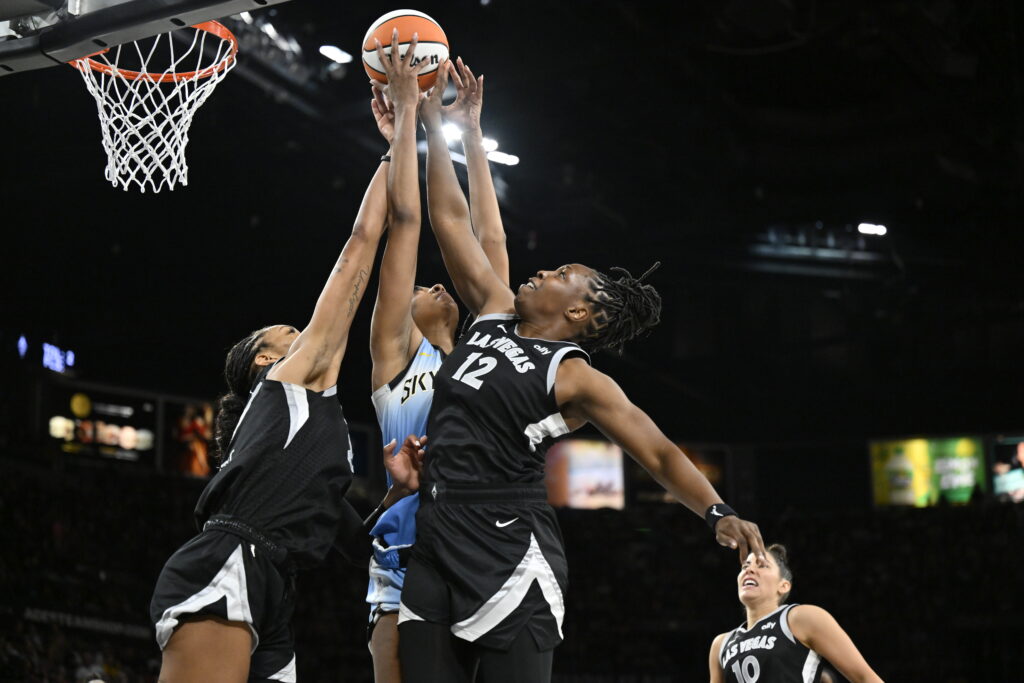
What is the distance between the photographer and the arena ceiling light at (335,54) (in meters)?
10.8

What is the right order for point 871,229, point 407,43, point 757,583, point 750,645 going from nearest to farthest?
point 407,43, point 750,645, point 757,583, point 871,229

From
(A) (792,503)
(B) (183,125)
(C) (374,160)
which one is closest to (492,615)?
(B) (183,125)

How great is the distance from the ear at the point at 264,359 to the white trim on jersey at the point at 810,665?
355 cm

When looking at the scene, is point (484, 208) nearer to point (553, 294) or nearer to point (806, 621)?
point (553, 294)

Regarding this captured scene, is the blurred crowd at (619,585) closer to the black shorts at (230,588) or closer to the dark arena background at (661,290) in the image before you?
the dark arena background at (661,290)

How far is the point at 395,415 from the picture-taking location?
13.1 ft

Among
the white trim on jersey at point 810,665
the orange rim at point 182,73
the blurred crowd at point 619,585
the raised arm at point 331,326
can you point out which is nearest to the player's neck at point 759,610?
the white trim on jersey at point 810,665

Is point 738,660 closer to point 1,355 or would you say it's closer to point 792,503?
point 1,355

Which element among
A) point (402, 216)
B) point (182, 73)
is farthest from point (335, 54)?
point (402, 216)

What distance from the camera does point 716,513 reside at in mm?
3145

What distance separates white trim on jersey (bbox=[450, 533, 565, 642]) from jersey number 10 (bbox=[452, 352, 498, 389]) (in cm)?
47

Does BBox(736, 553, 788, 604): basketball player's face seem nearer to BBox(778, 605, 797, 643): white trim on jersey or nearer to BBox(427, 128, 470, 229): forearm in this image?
BBox(778, 605, 797, 643): white trim on jersey

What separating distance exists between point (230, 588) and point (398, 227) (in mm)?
1273

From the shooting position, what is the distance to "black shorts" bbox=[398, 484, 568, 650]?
3.14 meters
